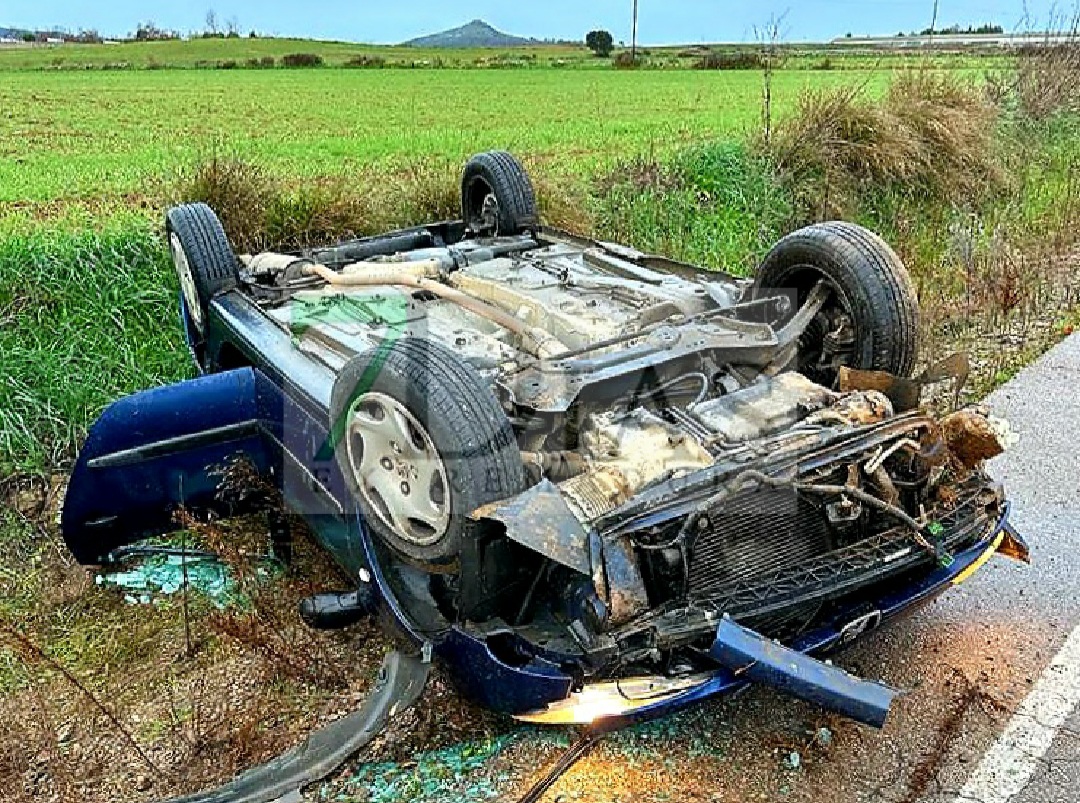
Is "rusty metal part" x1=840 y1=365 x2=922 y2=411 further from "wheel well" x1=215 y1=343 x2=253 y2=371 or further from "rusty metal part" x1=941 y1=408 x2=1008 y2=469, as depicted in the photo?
"wheel well" x1=215 y1=343 x2=253 y2=371

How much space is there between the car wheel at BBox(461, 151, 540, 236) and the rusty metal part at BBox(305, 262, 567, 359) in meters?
1.25

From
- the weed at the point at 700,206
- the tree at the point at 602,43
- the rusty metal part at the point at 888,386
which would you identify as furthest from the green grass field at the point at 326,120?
the tree at the point at 602,43

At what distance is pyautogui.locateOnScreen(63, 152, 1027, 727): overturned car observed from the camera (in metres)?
2.67

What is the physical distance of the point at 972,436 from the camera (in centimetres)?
321

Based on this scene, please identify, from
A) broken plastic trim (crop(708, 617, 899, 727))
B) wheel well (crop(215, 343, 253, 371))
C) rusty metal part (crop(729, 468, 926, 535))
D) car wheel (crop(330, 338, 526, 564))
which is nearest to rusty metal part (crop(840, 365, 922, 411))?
rusty metal part (crop(729, 468, 926, 535))

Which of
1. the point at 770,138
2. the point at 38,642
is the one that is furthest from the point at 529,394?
the point at 770,138

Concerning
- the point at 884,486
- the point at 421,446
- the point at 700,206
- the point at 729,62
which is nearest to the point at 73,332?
the point at 421,446

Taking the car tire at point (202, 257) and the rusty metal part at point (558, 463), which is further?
the car tire at point (202, 257)

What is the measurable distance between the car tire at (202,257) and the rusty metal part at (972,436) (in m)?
3.23

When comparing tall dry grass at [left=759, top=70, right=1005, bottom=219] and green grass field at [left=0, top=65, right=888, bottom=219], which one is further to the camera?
tall dry grass at [left=759, top=70, right=1005, bottom=219]

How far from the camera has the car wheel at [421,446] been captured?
2773 mm

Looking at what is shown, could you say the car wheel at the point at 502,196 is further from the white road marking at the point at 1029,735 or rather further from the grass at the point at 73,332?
the white road marking at the point at 1029,735

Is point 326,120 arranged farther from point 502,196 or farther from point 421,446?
point 421,446

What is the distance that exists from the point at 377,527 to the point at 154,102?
16.9m
